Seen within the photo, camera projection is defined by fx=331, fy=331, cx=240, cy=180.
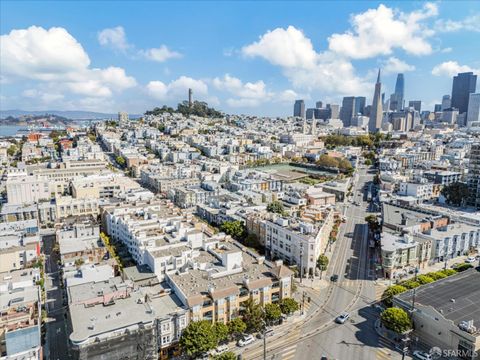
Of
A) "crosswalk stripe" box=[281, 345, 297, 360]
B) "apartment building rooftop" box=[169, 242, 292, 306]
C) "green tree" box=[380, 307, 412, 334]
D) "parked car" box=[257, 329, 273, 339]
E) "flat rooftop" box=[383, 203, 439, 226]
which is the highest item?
"flat rooftop" box=[383, 203, 439, 226]

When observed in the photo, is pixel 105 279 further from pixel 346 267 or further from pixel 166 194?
pixel 166 194

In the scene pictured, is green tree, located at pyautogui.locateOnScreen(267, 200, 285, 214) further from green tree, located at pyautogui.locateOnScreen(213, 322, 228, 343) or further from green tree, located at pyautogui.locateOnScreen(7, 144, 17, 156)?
green tree, located at pyautogui.locateOnScreen(7, 144, 17, 156)

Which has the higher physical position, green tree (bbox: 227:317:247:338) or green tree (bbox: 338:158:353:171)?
green tree (bbox: 338:158:353:171)

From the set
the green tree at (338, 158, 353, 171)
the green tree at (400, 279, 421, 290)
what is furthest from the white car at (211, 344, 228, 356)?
the green tree at (338, 158, 353, 171)

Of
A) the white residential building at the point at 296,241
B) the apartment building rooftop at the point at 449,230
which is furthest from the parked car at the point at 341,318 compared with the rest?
Result: the apartment building rooftop at the point at 449,230

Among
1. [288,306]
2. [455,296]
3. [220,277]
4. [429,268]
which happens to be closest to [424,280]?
[455,296]

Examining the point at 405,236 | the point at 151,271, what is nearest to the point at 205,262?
the point at 151,271
